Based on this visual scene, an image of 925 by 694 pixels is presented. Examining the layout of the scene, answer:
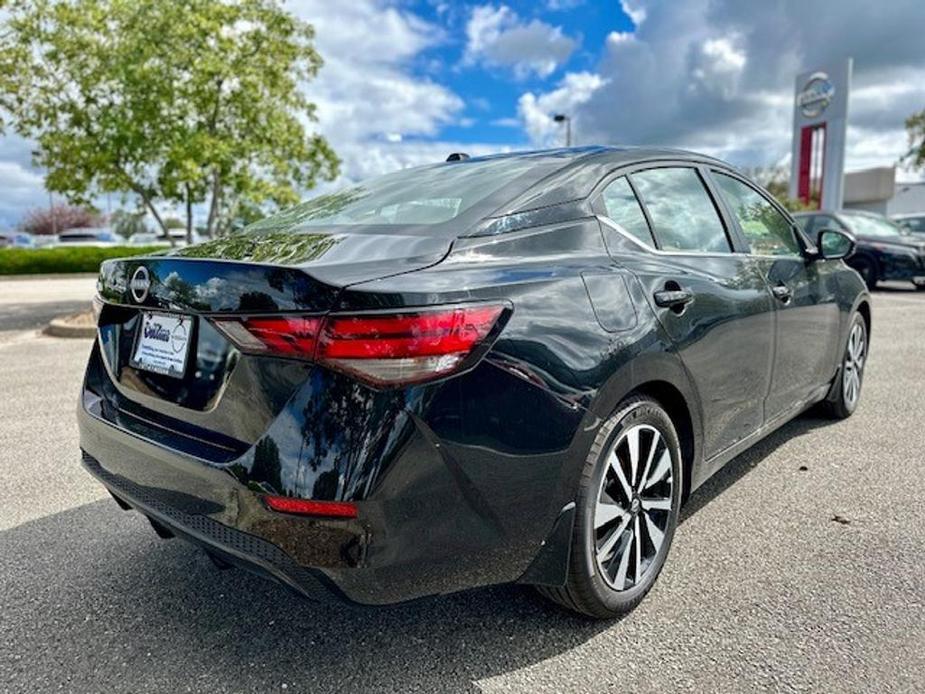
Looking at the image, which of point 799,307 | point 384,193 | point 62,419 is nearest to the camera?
point 384,193

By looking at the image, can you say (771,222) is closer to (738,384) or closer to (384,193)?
(738,384)

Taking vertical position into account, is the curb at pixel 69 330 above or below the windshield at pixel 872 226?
below

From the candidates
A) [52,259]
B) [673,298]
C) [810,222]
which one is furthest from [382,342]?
[52,259]

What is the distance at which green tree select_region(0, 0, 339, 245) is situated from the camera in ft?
33.1

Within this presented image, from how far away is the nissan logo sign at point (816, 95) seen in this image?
2788 centimetres

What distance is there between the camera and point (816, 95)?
93.1 feet

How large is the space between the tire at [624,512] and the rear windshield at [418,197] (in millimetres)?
851

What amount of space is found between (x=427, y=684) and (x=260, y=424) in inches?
36.5

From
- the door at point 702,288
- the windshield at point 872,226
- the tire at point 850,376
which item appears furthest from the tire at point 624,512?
the windshield at point 872,226

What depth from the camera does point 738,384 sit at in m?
2.91

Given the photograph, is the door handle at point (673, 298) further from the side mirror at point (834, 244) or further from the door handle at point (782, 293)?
the side mirror at point (834, 244)

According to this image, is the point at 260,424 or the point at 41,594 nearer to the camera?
the point at 260,424

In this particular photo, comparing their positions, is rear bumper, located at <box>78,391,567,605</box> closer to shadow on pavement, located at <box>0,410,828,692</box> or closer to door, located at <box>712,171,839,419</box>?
shadow on pavement, located at <box>0,410,828,692</box>

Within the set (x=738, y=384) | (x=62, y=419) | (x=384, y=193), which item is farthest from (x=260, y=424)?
(x=62, y=419)
